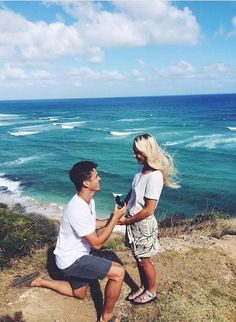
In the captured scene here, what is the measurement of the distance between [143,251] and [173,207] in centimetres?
1748

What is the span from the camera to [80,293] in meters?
5.59

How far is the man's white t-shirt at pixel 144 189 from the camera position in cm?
489

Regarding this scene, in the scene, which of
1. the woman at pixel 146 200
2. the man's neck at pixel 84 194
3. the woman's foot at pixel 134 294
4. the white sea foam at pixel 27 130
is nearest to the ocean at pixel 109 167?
the white sea foam at pixel 27 130

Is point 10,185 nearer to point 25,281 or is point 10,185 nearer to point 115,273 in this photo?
point 25,281

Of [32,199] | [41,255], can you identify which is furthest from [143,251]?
[32,199]

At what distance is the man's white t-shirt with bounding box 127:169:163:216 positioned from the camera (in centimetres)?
489

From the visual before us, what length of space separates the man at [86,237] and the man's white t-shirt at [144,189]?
0.84ft

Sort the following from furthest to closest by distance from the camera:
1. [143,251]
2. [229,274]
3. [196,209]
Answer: [196,209] → [229,274] → [143,251]

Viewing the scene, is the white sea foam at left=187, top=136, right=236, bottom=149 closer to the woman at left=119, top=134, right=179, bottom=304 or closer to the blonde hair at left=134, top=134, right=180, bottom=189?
the woman at left=119, top=134, right=179, bottom=304

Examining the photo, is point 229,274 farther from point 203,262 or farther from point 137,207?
point 137,207

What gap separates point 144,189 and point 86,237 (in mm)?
990

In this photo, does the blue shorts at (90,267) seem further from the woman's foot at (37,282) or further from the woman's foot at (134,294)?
the woman's foot at (134,294)

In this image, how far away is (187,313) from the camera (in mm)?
5410

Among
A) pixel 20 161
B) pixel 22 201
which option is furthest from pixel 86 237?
pixel 20 161
